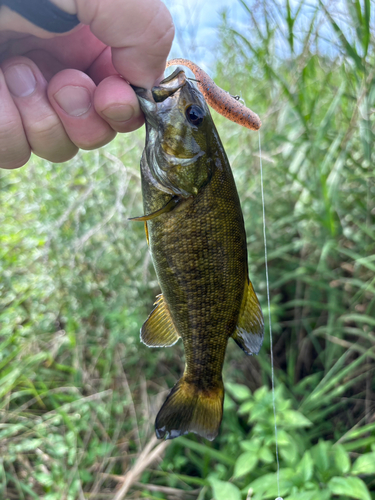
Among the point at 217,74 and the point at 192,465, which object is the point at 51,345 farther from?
the point at 217,74

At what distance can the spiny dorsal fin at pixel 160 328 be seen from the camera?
120cm

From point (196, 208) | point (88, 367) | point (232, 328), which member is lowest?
point (88, 367)

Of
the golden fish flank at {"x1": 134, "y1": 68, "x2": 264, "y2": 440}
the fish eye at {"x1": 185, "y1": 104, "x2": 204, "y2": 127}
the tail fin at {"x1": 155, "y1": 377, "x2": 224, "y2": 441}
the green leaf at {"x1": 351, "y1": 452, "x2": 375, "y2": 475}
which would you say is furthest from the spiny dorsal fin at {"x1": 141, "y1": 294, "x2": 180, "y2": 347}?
the green leaf at {"x1": 351, "y1": 452, "x2": 375, "y2": 475}

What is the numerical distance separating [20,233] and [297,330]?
207cm

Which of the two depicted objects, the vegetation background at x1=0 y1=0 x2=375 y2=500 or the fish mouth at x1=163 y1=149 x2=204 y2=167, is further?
the vegetation background at x1=0 y1=0 x2=375 y2=500

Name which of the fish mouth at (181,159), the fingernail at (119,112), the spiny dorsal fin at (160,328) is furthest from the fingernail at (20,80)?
the spiny dorsal fin at (160,328)

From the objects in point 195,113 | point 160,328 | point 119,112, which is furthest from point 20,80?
point 160,328

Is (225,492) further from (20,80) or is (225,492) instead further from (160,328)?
(20,80)

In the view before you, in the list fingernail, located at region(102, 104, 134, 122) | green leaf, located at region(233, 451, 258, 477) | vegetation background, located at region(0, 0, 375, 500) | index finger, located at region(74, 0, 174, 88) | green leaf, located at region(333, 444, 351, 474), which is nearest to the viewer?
index finger, located at region(74, 0, 174, 88)

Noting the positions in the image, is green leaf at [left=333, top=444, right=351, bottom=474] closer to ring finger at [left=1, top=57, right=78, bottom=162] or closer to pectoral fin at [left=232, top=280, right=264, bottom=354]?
pectoral fin at [left=232, top=280, right=264, bottom=354]

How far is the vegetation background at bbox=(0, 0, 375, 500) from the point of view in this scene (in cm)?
212

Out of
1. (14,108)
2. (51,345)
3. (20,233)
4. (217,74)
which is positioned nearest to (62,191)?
(20,233)

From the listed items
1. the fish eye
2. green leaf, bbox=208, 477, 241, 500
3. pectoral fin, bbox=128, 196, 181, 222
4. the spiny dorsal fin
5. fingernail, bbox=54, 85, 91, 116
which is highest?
fingernail, bbox=54, 85, 91, 116

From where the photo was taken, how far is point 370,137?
1878mm
